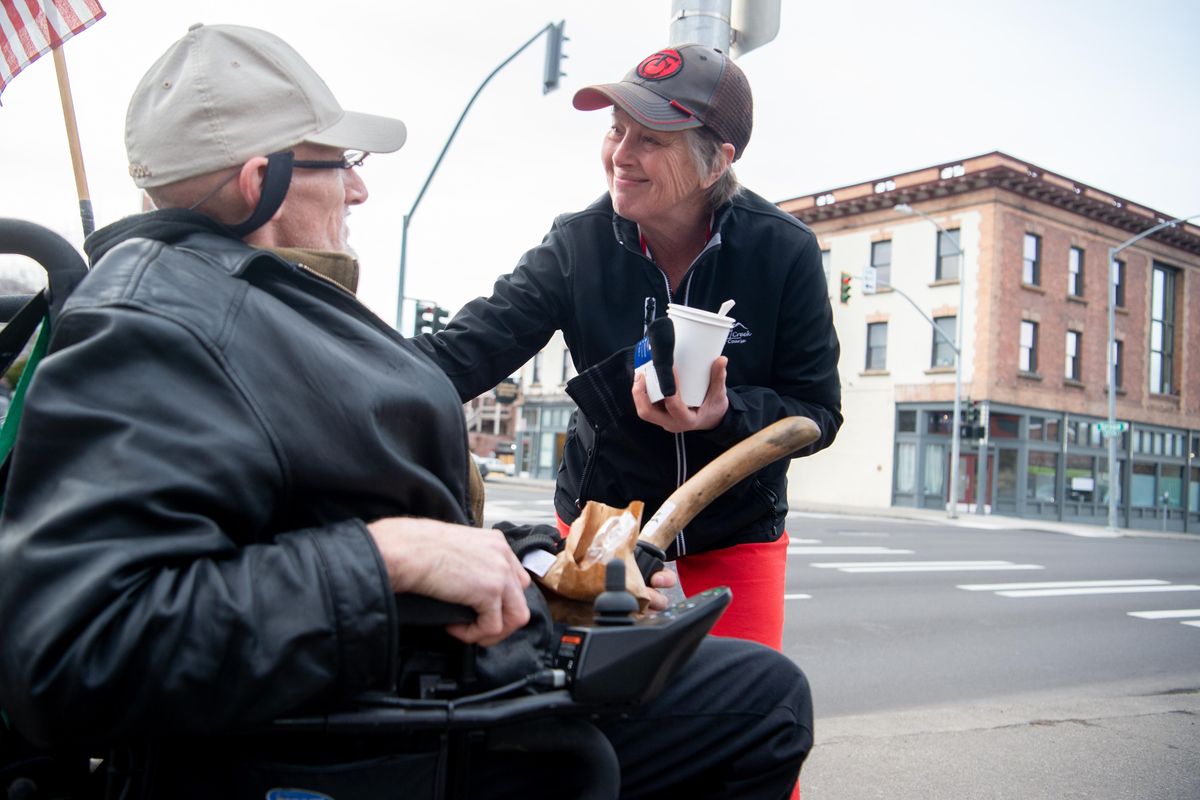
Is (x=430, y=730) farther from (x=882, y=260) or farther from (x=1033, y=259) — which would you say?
(x=882, y=260)

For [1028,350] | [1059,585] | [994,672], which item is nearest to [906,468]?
[1028,350]

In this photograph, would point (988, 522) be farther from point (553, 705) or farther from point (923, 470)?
point (553, 705)

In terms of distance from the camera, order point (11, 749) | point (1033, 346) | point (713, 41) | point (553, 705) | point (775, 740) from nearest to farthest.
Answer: point (553, 705)
point (11, 749)
point (775, 740)
point (713, 41)
point (1033, 346)

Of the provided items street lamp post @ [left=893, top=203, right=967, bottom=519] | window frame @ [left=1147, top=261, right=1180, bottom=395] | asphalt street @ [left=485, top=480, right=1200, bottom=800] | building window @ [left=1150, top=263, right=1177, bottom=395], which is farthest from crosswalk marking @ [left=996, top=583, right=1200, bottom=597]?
building window @ [left=1150, top=263, right=1177, bottom=395]

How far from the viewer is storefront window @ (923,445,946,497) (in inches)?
1200

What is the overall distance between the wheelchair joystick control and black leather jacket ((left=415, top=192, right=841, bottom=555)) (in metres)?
1.09

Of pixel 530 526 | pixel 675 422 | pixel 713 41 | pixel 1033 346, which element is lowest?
pixel 530 526

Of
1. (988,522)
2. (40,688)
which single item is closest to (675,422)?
(40,688)

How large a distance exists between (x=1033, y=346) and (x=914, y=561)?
18592 mm

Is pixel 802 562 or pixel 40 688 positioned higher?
pixel 40 688

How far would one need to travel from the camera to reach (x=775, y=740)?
150cm

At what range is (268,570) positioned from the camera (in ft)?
3.82

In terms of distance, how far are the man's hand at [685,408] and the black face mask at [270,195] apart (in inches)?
33.9

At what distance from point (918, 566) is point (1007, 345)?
58.3 feet
